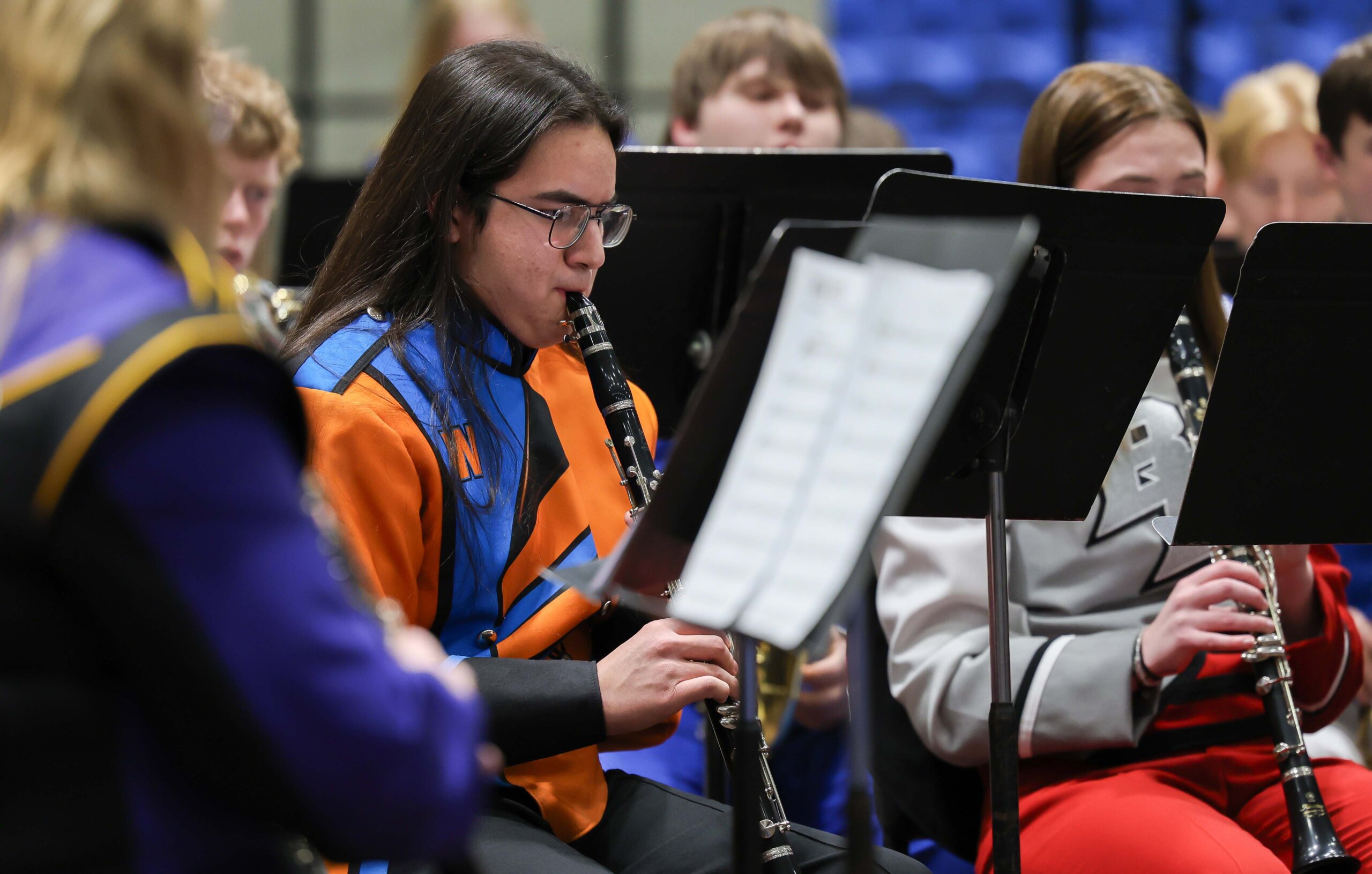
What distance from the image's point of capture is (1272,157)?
312cm

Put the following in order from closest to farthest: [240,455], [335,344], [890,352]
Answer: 1. [240,455]
2. [890,352]
3. [335,344]

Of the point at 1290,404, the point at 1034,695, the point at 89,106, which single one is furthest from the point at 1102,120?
the point at 89,106

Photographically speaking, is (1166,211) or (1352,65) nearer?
(1166,211)

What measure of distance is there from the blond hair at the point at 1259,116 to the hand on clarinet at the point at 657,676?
2389 mm

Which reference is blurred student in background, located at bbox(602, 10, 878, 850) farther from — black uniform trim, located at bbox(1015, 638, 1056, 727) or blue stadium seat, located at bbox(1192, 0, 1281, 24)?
blue stadium seat, located at bbox(1192, 0, 1281, 24)

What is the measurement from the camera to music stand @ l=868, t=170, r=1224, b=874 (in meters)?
1.28

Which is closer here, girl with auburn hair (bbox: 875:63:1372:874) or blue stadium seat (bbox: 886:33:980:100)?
girl with auburn hair (bbox: 875:63:1372:874)

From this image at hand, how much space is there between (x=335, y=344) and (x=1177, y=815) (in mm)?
1026

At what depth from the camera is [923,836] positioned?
5.75 feet

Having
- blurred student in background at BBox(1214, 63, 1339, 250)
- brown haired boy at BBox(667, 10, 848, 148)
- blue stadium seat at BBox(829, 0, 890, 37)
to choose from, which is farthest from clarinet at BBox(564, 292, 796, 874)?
blue stadium seat at BBox(829, 0, 890, 37)

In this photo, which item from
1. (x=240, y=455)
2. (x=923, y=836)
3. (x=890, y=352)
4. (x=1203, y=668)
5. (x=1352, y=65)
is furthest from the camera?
(x=1352, y=65)

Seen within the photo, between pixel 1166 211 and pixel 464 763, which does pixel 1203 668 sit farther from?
pixel 464 763

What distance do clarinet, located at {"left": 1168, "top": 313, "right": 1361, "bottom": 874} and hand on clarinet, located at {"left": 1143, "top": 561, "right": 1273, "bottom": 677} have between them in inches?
1.4

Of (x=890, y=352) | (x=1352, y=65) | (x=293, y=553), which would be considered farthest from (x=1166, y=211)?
(x=1352, y=65)
